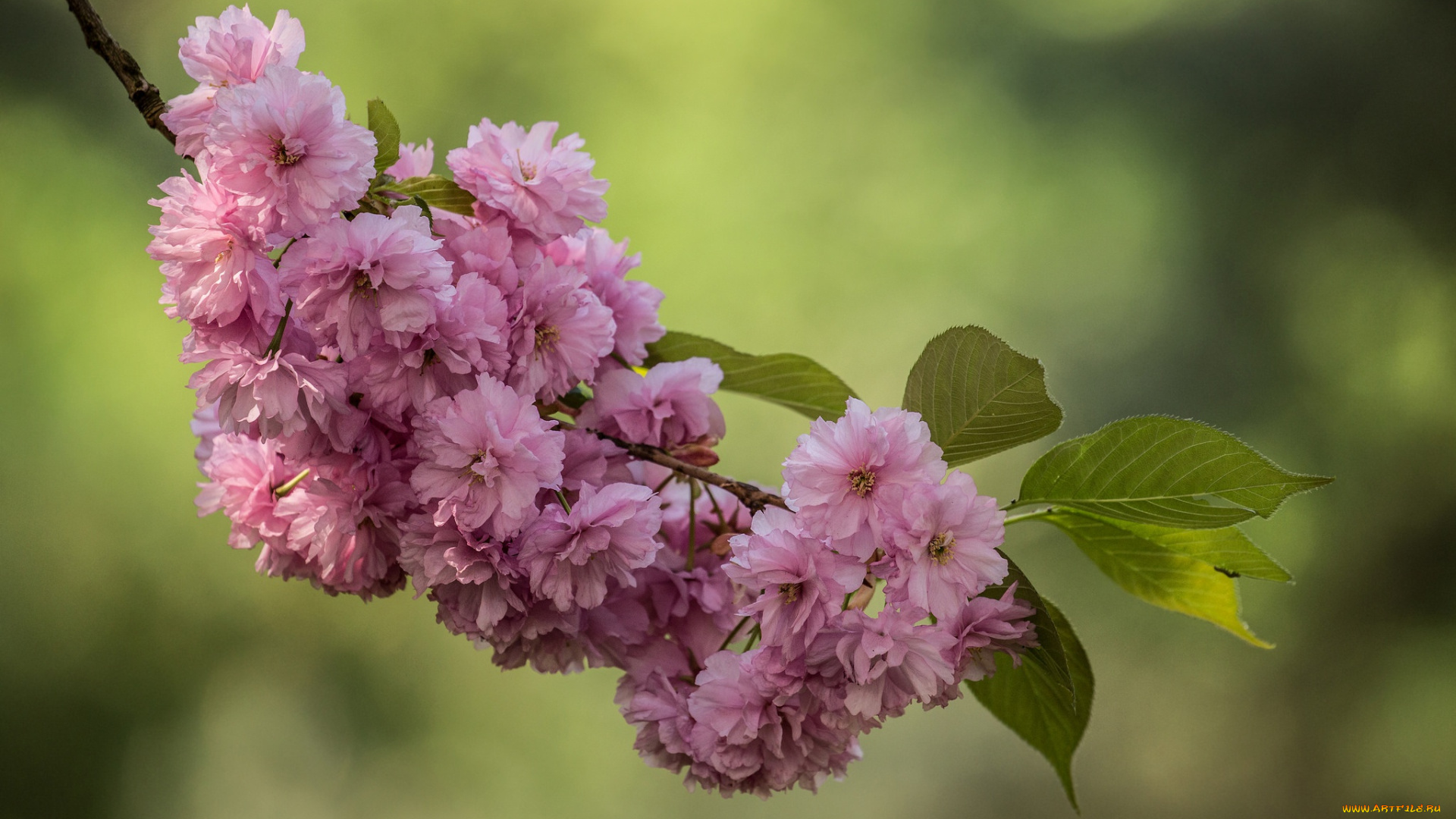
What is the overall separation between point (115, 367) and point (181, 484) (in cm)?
30

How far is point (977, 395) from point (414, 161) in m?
0.35

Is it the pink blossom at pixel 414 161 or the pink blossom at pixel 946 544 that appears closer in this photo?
the pink blossom at pixel 946 544

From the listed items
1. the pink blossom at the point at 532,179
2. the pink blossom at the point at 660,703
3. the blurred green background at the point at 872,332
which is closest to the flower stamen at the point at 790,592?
the pink blossom at the point at 660,703

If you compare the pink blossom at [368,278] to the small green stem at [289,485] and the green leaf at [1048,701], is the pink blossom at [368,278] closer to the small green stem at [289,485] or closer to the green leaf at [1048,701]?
the small green stem at [289,485]

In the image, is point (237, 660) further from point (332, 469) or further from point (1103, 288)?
point (1103, 288)

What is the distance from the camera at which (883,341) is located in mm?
2404

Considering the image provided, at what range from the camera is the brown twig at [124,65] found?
1.65 feet

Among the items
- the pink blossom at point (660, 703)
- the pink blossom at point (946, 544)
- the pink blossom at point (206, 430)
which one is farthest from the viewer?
the pink blossom at point (206, 430)

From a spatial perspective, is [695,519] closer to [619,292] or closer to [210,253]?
[619,292]

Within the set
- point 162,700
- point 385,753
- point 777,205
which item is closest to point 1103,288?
point 777,205

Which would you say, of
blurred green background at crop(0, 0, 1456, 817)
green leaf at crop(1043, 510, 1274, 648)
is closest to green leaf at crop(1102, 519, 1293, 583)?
green leaf at crop(1043, 510, 1274, 648)

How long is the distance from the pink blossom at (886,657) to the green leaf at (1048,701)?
0.11m

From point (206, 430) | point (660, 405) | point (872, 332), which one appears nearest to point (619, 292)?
point (660, 405)

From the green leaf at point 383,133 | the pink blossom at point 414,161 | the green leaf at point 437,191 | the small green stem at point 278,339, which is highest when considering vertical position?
the pink blossom at point 414,161
